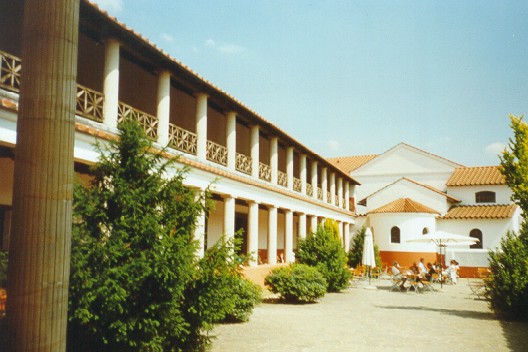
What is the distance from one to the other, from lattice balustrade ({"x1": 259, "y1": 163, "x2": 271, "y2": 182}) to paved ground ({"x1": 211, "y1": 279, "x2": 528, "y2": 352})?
271 inches

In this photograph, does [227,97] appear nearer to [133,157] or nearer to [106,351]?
[133,157]

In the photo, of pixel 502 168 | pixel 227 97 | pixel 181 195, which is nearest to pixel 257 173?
pixel 227 97

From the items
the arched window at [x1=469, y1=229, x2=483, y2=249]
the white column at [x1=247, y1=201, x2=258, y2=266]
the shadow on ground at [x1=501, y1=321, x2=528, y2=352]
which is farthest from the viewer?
the arched window at [x1=469, y1=229, x2=483, y2=249]

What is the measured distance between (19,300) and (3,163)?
10.2m

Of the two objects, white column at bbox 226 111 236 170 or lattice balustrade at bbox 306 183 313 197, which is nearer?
white column at bbox 226 111 236 170

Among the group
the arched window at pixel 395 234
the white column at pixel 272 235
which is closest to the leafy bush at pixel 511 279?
the white column at pixel 272 235

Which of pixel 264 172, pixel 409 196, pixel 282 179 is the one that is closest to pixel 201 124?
pixel 264 172

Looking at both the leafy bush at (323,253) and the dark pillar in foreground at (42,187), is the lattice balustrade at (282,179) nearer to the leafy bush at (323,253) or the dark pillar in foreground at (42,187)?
the leafy bush at (323,253)

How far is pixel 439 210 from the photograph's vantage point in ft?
113

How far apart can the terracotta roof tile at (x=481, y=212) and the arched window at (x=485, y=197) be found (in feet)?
2.96

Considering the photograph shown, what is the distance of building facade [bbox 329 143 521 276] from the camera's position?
1235 inches

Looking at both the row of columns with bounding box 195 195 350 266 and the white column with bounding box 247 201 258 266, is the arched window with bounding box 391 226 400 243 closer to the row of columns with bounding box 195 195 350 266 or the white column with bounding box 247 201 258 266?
the row of columns with bounding box 195 195 350 266

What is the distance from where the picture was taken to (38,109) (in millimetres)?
2750

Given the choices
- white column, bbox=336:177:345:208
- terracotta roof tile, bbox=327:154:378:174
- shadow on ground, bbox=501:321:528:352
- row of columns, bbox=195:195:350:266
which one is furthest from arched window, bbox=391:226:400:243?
shadow on ground, bbox=501:321:528:352
